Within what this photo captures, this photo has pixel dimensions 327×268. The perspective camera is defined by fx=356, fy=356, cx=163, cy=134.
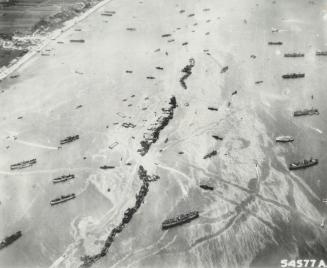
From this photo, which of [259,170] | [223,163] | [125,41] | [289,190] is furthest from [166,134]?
[125,41]

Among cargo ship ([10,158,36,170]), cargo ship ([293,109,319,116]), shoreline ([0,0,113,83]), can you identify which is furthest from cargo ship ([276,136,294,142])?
shoreline ([0,0,113,83])

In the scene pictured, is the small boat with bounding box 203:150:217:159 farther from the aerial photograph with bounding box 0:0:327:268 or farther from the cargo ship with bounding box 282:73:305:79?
the cargo ship with bounding box 282:73:305:79

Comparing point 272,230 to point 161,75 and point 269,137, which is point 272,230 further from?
point 161,75

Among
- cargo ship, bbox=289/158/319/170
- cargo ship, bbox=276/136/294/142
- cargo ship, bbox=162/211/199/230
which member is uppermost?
cargo ship, bbox=276/136/294/142

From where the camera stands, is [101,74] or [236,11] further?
[236,11]

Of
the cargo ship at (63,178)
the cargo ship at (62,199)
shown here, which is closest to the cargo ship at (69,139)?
the cargo ship at (63,178)
